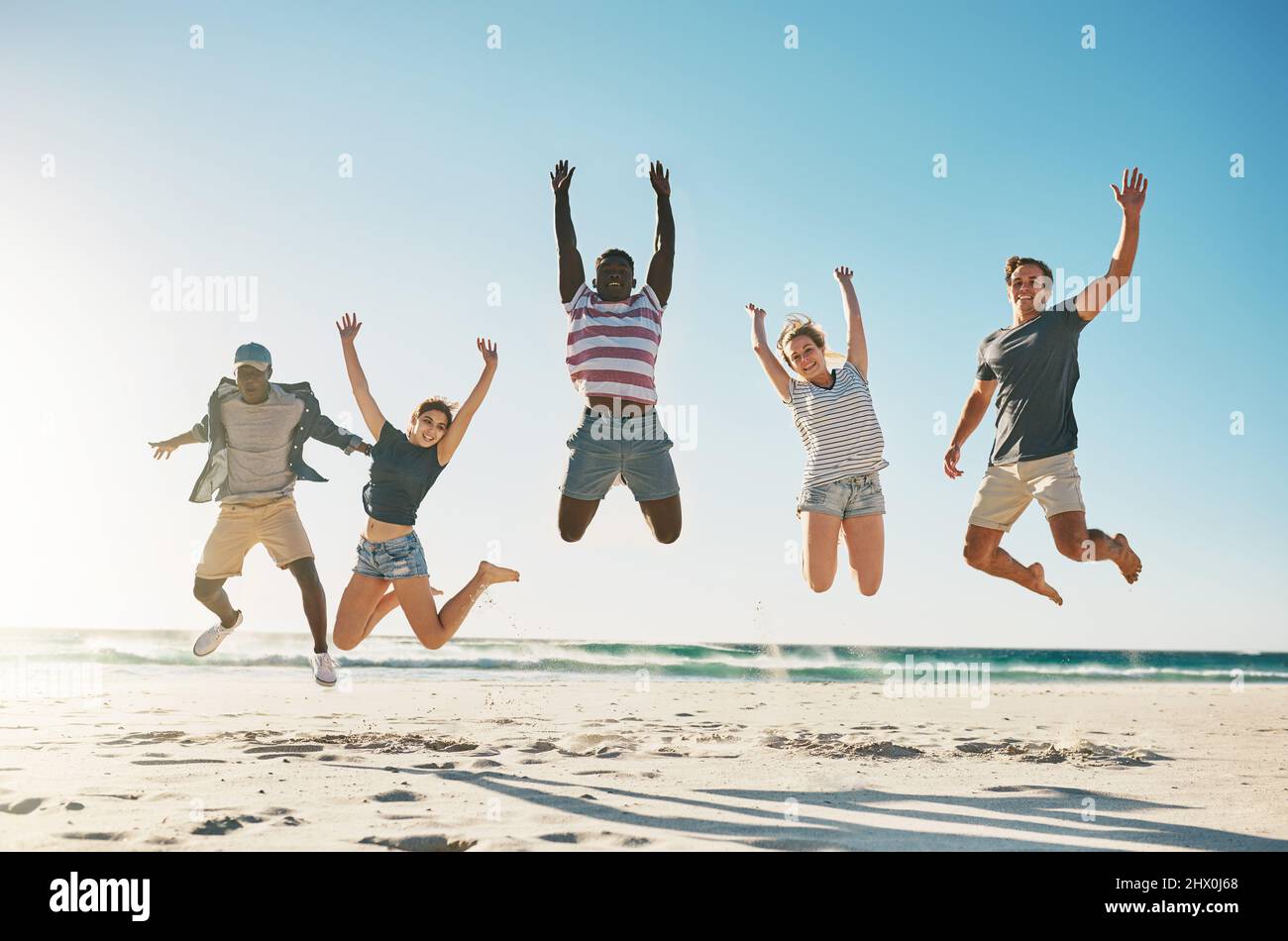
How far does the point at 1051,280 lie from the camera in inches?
279

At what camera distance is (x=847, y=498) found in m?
7.55

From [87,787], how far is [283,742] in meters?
2.47

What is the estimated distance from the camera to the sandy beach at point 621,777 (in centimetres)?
573

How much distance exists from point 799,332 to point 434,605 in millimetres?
3588

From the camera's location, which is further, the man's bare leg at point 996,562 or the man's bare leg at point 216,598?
the man's bare leg at point 216,598

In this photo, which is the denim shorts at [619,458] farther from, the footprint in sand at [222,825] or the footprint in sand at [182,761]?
the footprint in sand at [182,761]

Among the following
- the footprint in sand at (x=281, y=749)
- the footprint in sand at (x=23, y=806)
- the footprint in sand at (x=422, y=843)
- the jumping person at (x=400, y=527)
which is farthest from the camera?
the footprint in sand at (x=281, y=749)

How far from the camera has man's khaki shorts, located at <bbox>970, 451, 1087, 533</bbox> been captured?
679cm

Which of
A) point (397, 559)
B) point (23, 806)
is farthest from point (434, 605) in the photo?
point (23, 806)

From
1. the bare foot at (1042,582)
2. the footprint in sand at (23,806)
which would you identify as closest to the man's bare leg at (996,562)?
the bare foot at (1042,582)

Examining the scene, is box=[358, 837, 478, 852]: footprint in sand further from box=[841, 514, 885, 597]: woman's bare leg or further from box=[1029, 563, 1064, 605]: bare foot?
box=[1029, 563, 1064, 605]: bare foot

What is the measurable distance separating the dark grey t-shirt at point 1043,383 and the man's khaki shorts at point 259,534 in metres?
5.47
